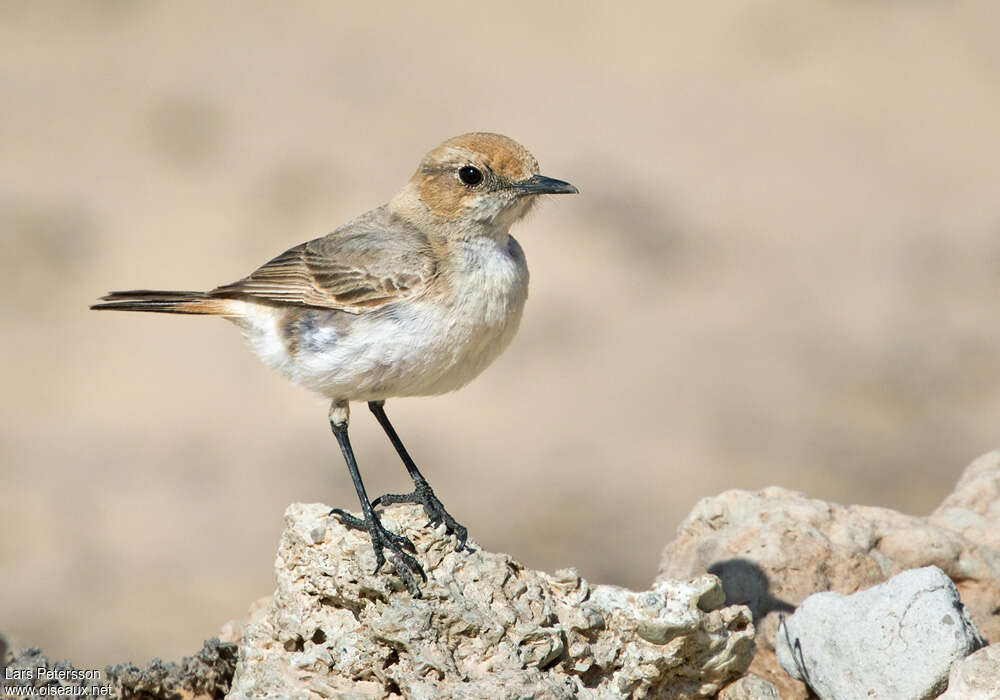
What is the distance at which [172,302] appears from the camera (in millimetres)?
6812

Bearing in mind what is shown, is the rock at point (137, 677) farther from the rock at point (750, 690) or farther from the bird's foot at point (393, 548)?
the rock at point (750, 690)

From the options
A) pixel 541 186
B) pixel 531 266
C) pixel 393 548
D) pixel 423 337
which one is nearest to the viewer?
pixel 393 548

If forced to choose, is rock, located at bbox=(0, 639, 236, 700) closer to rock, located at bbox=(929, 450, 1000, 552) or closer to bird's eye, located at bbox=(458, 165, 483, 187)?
bird's eye, located at bbox=(458, 165, 483, 187)

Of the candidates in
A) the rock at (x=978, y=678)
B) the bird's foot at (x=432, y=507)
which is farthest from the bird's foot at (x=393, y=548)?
the rock at (x=978, y=678)

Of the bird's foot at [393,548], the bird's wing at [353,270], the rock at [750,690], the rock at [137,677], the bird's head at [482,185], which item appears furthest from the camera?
the bird's head at [482,185]

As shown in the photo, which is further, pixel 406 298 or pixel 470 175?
pixel 470 175

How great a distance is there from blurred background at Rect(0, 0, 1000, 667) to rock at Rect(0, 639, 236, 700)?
178 inches

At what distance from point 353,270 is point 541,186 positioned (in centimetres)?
107

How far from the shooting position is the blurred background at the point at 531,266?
12.7 metres

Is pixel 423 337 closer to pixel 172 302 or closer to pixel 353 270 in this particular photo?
pixel 353 270

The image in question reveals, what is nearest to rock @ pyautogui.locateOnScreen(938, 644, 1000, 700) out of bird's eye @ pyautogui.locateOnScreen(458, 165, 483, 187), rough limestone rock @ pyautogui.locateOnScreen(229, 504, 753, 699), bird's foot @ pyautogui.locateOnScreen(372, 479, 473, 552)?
rough limestone rock @ pyautogui.locateOnScreen(229, 504, 753, 699)

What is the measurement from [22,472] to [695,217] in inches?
351

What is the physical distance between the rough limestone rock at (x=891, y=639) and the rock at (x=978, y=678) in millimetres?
241

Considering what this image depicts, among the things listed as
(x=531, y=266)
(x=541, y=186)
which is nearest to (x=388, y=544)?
(x=541, y=186)
